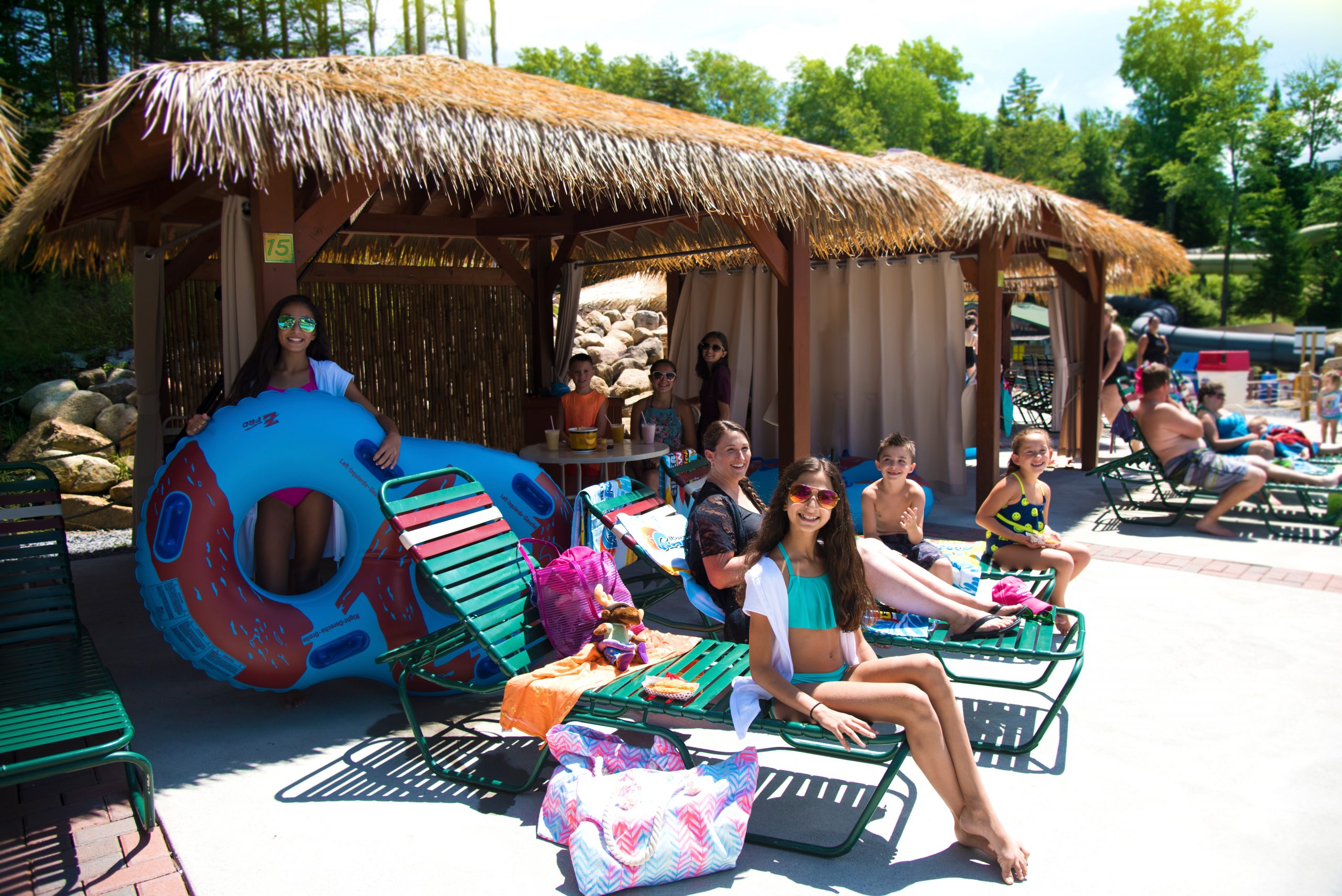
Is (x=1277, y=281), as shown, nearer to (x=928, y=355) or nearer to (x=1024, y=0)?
(x=928, y=355)

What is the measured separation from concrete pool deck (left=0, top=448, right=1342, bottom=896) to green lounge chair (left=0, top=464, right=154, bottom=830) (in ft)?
1.01

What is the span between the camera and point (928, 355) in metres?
7.79

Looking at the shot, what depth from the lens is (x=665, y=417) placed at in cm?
641

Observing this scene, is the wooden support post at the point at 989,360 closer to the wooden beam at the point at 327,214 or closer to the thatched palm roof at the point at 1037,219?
the thatched palm roof at the point at 1037,219

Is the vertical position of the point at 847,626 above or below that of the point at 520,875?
above

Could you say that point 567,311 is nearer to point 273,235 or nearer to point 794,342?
point 794,342

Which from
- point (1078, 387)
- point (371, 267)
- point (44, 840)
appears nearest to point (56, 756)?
point (44, 840)

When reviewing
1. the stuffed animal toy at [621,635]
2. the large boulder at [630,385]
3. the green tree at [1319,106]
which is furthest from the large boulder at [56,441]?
the green tree at [1319,106]

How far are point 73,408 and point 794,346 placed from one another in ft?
21.8

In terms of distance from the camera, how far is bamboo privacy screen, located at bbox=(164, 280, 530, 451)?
7.81 metres

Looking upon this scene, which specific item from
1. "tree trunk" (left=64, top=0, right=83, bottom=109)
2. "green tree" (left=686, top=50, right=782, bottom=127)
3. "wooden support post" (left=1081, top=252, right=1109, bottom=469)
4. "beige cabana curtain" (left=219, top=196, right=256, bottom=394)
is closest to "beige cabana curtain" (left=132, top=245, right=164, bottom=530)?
"beige cabana curtain" (left=219, top=196, right=256, bottom=394)

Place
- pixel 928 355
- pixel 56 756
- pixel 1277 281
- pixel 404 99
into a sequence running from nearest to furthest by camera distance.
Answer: pixel 56 756
pixel 404 99
pixel 928 355
pixel 1277 281

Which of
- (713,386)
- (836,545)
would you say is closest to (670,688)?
(836,545)

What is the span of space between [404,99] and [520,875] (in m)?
3.33
